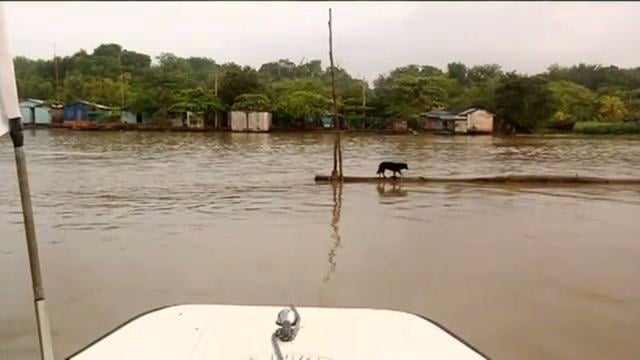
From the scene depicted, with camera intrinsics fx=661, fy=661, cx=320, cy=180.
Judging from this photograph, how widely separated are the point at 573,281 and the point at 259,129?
1522cm

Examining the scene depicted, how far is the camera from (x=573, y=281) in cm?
410

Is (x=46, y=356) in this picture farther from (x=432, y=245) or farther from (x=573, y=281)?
(x=432, y=245)

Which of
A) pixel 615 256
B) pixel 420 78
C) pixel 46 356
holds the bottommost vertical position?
pixel 615 256

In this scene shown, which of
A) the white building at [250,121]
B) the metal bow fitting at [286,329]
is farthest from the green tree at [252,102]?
the metal bow fitting at [286,329]

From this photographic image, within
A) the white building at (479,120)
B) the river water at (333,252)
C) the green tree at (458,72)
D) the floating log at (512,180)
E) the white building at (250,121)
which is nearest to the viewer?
the river water at (333,252)

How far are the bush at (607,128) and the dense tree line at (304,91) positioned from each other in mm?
157

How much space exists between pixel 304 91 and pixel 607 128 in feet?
24.2

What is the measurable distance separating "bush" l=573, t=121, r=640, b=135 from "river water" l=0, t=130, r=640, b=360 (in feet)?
11.4

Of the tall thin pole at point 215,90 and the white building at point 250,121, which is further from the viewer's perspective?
the white building at point 250,121

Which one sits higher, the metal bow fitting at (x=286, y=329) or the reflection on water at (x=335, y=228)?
the metal bow fitting at (x=286, y=329)

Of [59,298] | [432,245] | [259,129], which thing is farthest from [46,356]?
[259,129]

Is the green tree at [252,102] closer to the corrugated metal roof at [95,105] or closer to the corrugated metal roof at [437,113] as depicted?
the corrugated metal roof at [95,105]

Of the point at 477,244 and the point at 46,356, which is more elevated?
the point at 46,356

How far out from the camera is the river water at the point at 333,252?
10.6 feet
